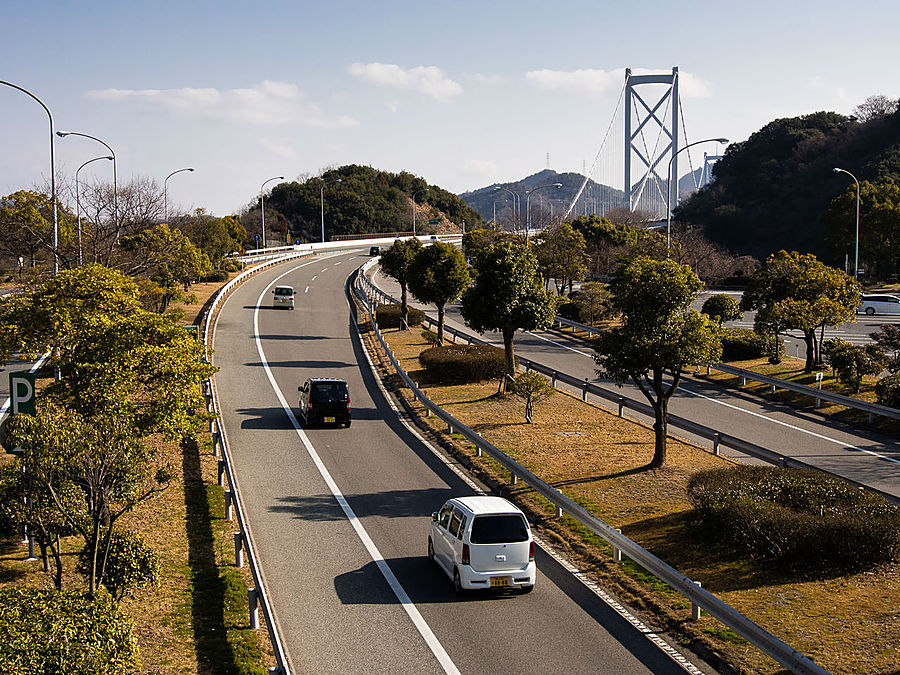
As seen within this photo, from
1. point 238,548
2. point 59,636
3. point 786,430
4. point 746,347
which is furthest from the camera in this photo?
point 746,347

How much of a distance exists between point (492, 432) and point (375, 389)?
28.0ft

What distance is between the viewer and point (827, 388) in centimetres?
3206

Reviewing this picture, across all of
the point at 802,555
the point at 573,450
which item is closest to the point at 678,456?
the point at 573,450

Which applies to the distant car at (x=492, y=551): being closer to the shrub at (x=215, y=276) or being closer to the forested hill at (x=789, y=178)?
the shrub at (x=215, y=276)

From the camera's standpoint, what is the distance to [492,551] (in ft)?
43.7

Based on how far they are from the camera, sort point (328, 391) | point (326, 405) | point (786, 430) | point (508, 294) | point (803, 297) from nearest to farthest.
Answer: point (326, 405) → point (328, 391) → point (786, 430) → point (508, 294) → point (803, 297)

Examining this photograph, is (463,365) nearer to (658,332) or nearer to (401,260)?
(658,332)

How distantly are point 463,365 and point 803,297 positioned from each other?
14730 mm

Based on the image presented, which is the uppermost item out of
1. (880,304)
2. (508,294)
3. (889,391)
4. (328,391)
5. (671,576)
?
(508,294)

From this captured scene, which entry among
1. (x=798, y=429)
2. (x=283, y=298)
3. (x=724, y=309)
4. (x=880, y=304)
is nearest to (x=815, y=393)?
(x=798, y=429)

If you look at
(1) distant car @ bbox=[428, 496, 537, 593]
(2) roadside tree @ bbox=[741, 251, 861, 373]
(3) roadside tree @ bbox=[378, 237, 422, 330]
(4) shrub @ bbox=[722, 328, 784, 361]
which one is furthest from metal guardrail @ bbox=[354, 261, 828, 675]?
(3) roadside tree @ bbox=[378, 237, 422, 330]

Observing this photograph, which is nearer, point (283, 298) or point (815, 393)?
point (815, 393)

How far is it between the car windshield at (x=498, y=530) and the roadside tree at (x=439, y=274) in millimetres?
26209

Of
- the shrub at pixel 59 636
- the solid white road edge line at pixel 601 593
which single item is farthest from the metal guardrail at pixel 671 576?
the shrub at pixel 59 636
